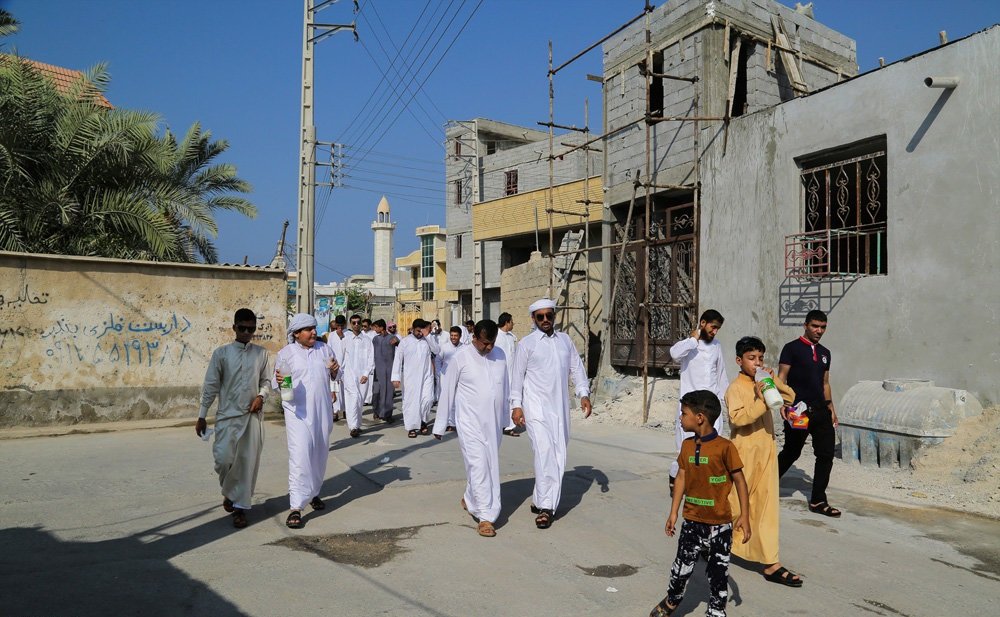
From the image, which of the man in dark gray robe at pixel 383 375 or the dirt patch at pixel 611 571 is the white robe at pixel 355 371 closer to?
the man in dark gray robe at pixel 383 375

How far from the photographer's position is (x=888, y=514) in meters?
6.32

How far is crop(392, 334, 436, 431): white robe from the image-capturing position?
36.9 feet

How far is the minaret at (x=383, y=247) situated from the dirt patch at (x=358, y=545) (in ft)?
180

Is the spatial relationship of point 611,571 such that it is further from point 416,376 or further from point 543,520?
point 416,376

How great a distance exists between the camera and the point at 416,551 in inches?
197

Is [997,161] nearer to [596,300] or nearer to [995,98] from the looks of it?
[995,98]

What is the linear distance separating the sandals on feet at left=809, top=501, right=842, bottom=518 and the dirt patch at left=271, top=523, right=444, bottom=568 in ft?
10.7

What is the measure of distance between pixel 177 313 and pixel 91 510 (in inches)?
234

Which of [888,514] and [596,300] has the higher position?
[596,300]

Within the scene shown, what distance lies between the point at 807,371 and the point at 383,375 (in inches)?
293

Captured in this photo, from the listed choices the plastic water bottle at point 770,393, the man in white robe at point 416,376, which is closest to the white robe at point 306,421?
the plastic water bottle at point 770,393

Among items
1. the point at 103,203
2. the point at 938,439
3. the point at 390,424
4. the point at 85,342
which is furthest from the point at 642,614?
the point at 103,203

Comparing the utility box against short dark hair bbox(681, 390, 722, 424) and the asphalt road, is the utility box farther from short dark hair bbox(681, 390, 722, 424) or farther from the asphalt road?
short dark hair bbox(681, 390, 722, 424)

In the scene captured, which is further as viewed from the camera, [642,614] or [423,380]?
[423,380]
